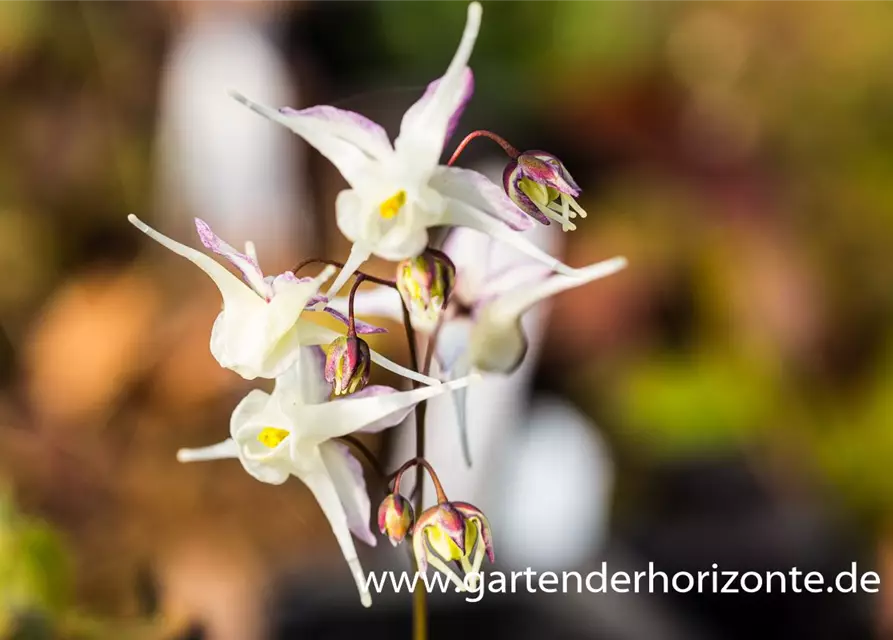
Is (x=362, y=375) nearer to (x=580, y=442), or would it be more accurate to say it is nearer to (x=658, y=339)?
(x=580, y=442)

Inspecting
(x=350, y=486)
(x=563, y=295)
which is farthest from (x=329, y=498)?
(x=563, y=295)

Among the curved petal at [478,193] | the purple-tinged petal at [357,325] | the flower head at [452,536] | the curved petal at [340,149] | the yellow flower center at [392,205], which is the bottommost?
the flower head at [452,536]

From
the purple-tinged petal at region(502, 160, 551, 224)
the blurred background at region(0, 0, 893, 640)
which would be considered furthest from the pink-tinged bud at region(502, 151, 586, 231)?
the blurred background at region(0, 0, 893, 640)

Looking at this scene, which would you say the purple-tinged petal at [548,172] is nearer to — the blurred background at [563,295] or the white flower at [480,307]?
the white flower at [480,307]

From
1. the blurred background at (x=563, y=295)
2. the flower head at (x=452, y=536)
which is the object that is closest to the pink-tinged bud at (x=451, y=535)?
the flower head at (x=452, y=536)

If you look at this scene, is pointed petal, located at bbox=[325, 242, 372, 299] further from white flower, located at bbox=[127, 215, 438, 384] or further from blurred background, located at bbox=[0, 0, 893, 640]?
blurred background, located at bbox=[0, 0, 893, 640]

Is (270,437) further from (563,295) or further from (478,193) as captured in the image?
(563,295)
